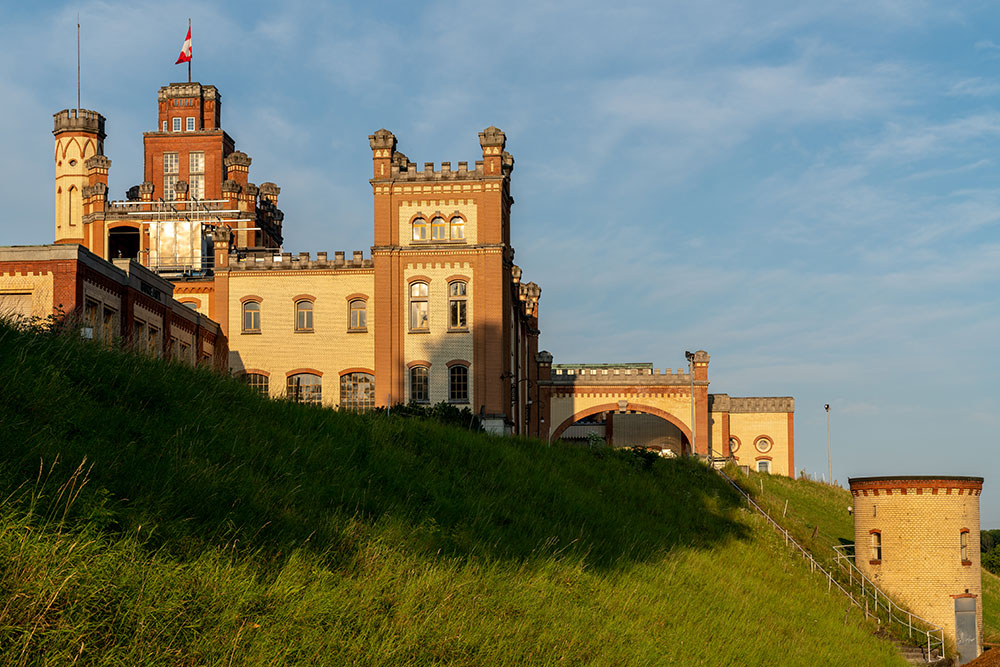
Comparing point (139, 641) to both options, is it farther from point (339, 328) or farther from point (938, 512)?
point (339, 328)

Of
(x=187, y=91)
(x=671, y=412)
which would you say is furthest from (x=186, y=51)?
(x=671, y=412)

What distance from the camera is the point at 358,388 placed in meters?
55.8

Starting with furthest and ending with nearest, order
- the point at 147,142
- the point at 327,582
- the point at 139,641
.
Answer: the point at 147,142
the point at 327,582
the point at 139,641

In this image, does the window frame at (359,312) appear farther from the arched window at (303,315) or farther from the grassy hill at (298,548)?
the grassy hill at (298,548)

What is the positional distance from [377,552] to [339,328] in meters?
42.2

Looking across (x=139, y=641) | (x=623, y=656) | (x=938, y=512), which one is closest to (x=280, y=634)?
(x=139, y=641)

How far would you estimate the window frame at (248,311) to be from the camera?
185 ft

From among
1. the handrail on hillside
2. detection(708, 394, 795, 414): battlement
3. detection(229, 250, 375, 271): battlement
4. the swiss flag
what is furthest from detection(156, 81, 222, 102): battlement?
the handrail on hillside

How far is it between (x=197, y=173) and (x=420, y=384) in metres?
27.4

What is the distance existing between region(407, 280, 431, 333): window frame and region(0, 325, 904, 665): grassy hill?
92.4 ft

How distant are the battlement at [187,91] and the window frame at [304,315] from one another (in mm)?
23169

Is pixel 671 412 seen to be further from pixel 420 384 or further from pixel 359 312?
pixel 359 312

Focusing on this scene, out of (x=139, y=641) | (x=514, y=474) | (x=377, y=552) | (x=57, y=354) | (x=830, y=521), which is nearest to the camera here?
(x=139, y=641)

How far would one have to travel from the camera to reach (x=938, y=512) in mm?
36719
